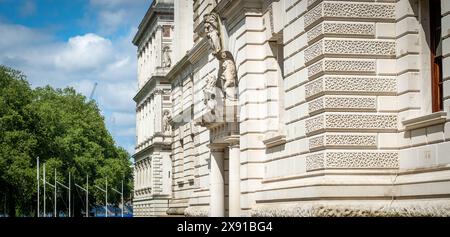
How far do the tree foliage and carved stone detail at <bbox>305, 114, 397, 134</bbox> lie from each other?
59.9 metres

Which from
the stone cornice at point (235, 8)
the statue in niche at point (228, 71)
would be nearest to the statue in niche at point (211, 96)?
the statue in niche at point (228, 71)

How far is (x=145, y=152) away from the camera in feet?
284

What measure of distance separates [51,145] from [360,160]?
226ft

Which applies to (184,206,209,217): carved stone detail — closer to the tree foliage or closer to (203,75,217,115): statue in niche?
(203,75,217,115): statue in niche

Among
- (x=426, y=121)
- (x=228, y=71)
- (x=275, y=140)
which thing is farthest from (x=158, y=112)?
(x=426, y=121)

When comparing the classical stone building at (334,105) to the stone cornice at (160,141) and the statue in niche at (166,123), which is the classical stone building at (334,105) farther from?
the stone cornice at (160,141)

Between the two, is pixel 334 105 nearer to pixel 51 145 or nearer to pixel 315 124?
pixel 315 124

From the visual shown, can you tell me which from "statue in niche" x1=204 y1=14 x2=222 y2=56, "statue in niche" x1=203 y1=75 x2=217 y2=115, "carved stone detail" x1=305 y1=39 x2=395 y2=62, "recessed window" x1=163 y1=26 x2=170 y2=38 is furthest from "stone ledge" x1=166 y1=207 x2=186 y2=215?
"recessed window" x1=163 y1=26 x2=170 y2=38

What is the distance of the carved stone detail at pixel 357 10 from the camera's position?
63.2 ft

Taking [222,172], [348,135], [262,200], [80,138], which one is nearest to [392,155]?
[348,135]

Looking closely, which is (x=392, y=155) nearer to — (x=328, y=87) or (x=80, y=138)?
(x=328, y=87)

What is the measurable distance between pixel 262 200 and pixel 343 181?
5282mm

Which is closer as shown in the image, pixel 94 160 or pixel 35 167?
pixel 35 167

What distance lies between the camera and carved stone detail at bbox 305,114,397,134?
19.0 metres
